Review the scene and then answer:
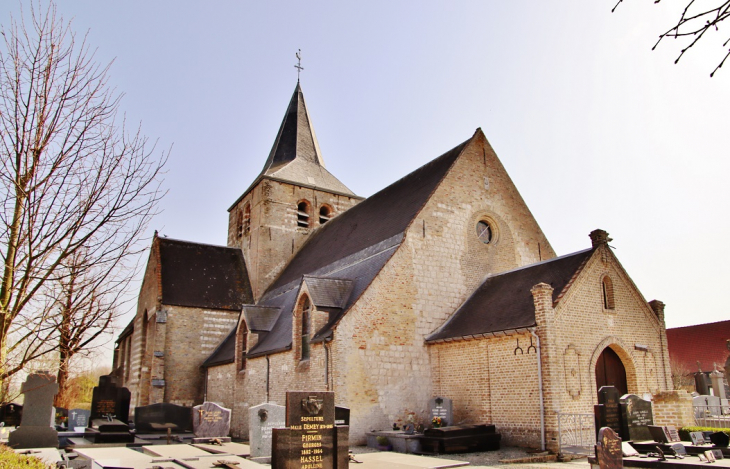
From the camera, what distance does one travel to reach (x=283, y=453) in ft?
28.8

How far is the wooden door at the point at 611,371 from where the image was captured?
1509 centimetres

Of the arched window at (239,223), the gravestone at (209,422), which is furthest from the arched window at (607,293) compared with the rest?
the arched window at (239,223)

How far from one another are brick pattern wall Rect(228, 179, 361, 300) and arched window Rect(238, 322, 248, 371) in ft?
18.5

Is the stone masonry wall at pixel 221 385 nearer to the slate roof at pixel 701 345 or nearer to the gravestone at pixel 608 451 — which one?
the gravestone at pixel 608 451

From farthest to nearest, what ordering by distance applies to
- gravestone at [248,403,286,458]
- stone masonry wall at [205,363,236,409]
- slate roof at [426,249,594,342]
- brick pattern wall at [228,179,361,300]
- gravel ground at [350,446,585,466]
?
brick pattern wall at [228,179,361,300] < stone masonry wall at [205,363,236,409] < slate roof at [426,249,594,342] < gravestone at [248,403,286,458] < gravel ground at [350,446,585,466]

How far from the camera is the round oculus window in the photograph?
1964 cm

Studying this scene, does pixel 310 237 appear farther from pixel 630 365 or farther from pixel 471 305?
pixel 630 365

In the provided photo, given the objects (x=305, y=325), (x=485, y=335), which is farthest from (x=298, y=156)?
(x=485, y=335)

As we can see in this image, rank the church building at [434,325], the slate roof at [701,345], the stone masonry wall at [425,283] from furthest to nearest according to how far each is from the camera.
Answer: the slate roof at [701,345], the stone masonry wall at [425,283], the church building at [434,325]

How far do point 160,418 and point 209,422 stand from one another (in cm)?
402

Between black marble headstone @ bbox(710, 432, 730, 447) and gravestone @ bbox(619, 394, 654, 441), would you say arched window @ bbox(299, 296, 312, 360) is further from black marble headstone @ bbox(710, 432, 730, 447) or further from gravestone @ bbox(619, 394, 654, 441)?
black marble headstone @ bbox(710, 432, 730, 447)

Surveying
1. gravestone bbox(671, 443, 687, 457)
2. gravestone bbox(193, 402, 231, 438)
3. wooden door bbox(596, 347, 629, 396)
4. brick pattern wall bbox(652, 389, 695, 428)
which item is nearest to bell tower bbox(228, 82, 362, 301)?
gravestone bbox(193, 402, 231, 438)

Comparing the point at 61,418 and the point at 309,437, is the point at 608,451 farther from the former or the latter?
the point at 61,418

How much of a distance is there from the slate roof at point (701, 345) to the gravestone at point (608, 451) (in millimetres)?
26459
